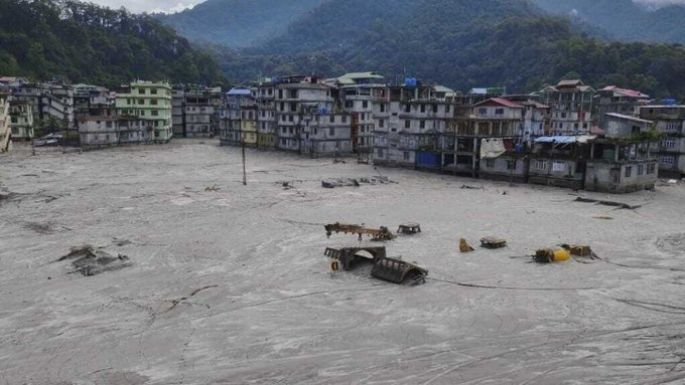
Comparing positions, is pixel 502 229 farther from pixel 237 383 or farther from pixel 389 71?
pixel 389 71

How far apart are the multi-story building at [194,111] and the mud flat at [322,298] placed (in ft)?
213

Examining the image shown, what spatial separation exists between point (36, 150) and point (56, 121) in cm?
2082

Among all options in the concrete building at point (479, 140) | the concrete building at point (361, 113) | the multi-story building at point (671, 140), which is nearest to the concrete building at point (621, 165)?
the concrete building at point (479, 140)

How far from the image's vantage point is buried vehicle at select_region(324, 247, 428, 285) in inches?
949

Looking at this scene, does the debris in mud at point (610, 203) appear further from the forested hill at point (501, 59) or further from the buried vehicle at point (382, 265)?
the forested hill at point (501, 59)

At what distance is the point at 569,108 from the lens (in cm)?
7875

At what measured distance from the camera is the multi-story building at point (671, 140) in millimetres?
58594

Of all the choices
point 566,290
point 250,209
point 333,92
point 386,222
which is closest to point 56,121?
point 333,92

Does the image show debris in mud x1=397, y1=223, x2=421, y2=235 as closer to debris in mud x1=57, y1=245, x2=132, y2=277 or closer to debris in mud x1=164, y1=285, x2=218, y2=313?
debris in mud x1=164, y1=285, x2=218, y2=313

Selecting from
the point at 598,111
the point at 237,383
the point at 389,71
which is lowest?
the point at 237,383

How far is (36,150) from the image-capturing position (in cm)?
7631

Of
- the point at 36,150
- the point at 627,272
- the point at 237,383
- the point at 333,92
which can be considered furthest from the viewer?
the point at 333,92

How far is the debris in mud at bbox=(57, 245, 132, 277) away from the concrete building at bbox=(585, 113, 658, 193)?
127 ft

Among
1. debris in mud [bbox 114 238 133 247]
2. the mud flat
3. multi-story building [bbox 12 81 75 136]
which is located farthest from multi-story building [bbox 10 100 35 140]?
debris in mud [bbox 114 238 133 247]
